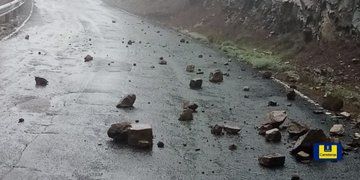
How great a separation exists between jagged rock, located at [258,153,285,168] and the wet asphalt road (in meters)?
0.18

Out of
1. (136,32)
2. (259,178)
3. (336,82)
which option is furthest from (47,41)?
(259,178)

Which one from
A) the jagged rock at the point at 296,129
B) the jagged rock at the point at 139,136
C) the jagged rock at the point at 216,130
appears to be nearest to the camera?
the jagged rock at the point at 139,136

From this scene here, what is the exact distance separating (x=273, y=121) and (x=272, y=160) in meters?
2.68

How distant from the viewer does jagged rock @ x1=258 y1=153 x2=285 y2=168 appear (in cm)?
970

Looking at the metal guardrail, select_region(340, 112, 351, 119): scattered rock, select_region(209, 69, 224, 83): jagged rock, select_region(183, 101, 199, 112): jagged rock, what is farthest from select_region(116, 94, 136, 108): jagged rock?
the metal guardrail

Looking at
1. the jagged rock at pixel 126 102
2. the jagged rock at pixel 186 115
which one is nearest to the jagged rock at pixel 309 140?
the jagged rock at pixel 186 115

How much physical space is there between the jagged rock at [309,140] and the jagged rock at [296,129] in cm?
111

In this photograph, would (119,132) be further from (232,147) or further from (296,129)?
(296,129)

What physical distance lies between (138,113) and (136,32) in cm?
1768

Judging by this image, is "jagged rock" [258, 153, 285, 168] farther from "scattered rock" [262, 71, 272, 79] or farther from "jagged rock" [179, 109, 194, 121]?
"scattered rock" [262, 71, 272, 79]

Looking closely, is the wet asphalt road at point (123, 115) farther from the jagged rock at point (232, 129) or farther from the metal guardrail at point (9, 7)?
the metal guardrail at point (9, 7)

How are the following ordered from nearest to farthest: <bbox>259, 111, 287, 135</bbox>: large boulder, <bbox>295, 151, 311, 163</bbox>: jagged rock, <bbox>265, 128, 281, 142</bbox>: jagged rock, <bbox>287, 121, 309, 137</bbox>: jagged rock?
<bbox>295, 151, 311, 163</bbox>: jagged rock, <bbox>265, 128, 281, 142</bbox>: jagged rock, <bbox>287, 121, 309, 137</bbox>: jagged rock, <bbox>259, 111, 287, 135</bbox>: large boulder

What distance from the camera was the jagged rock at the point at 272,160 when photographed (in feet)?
31.8

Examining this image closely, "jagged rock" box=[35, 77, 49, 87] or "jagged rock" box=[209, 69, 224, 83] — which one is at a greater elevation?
"jagged rock" box=[35, 77, 49, 87]
